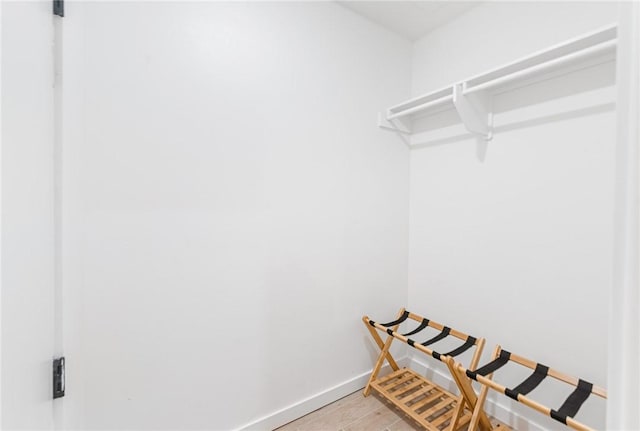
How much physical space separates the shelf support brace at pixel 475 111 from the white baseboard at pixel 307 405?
1.64m

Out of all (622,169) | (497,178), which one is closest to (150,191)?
(622,169)

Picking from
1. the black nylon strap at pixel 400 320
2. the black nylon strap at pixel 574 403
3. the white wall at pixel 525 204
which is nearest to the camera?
the black nylon strap at pixel 574 403

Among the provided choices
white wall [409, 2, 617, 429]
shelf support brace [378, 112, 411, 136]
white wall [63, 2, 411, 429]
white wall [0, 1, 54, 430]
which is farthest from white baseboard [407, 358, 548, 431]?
white wall [0, 1, 54, 430]

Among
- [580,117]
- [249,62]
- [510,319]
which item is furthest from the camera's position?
[510,319]

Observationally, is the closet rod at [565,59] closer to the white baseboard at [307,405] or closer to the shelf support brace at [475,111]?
the shelf support brace at [475,111]

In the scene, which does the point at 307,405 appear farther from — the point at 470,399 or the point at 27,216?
the point at 27,216

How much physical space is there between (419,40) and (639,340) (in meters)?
2.26

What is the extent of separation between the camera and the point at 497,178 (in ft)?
5.40

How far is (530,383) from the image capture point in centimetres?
128

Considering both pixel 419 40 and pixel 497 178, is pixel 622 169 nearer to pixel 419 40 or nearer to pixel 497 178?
pixel 497 178

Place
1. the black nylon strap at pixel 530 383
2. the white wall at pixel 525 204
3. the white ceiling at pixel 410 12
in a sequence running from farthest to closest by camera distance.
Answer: the white ceiling at pixel 410 12 → the white wall at pixel 525 204 → the black nylon strap at pixel 530 383

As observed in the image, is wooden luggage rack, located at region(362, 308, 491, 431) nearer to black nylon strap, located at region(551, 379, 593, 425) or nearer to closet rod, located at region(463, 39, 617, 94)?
black nylon strap, located at region(551, 379, 593, 425)

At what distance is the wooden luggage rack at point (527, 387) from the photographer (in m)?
1.10

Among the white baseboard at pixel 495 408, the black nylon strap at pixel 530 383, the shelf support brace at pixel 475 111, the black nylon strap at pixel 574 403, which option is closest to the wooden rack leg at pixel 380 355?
the white baseboard at pixel 495 408
